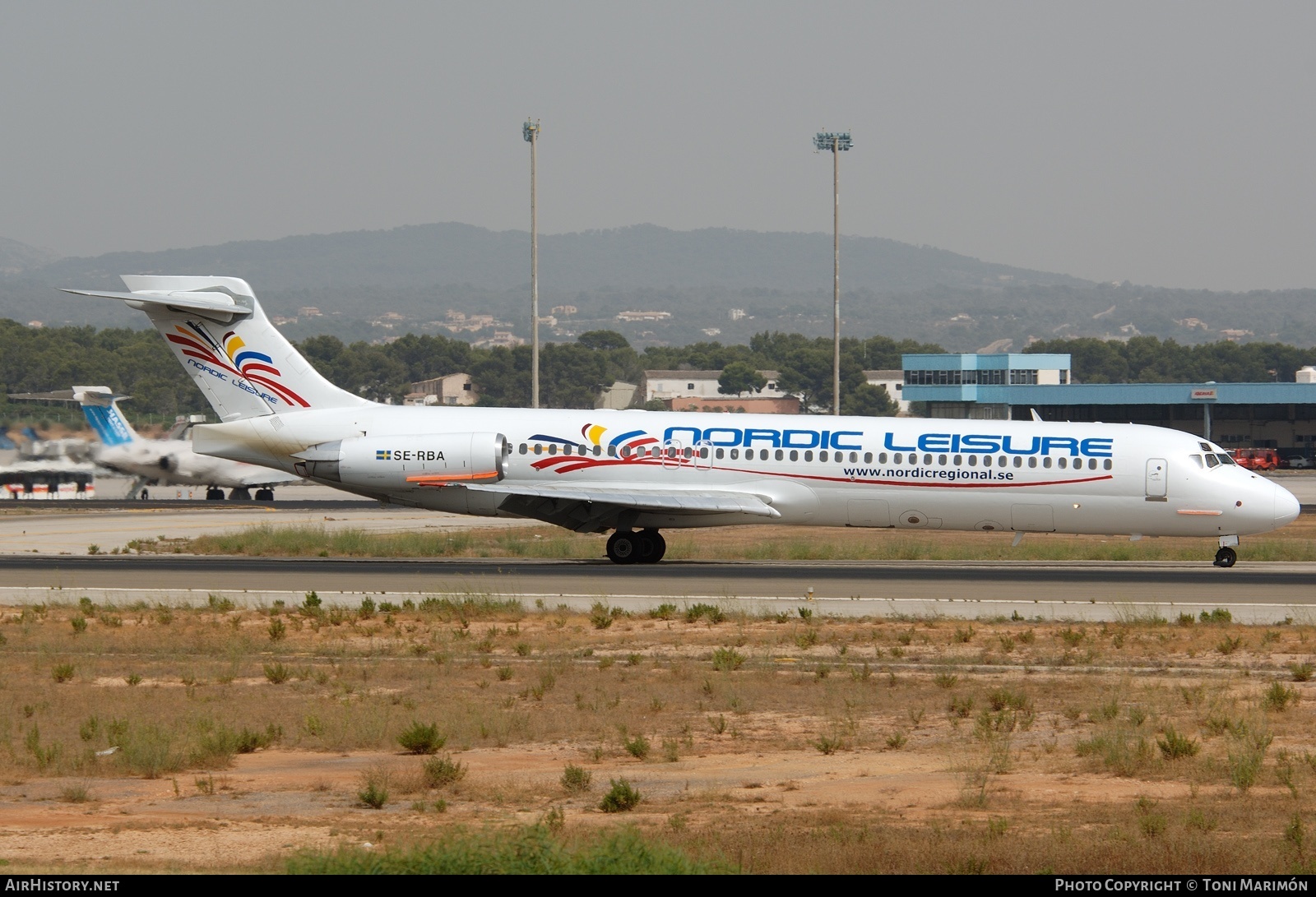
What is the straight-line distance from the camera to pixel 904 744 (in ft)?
46.4

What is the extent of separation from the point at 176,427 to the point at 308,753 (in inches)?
2015

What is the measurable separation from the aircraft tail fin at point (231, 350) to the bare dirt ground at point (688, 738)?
37.4 feet

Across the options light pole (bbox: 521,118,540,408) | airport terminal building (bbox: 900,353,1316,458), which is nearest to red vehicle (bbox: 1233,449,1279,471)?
airport terminal building (bbox: 900,353,1316,458)

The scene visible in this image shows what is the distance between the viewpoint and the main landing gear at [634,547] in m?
33.6

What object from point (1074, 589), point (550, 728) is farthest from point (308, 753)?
point (1074, 589)

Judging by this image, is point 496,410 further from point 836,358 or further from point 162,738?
point 836,358

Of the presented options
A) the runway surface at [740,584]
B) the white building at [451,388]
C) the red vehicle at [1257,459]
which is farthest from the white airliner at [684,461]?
the white building at [451,388]

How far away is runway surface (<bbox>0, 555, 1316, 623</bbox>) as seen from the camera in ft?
83.8

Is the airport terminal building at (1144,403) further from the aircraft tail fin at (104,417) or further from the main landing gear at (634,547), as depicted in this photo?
the main landing gear at (634,547)

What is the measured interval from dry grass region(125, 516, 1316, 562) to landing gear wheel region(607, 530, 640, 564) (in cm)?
225

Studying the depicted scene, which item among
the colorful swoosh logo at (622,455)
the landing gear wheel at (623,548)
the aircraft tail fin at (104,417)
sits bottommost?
the landing gear wheel at (623,548)

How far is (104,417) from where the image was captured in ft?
185

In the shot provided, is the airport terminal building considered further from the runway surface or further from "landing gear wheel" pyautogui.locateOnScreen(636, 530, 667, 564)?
"landing gear wheel" pyautogui.locateOnScreen(636, 530, 667, 564)

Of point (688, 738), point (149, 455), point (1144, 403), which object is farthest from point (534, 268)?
point (1144, 403)
